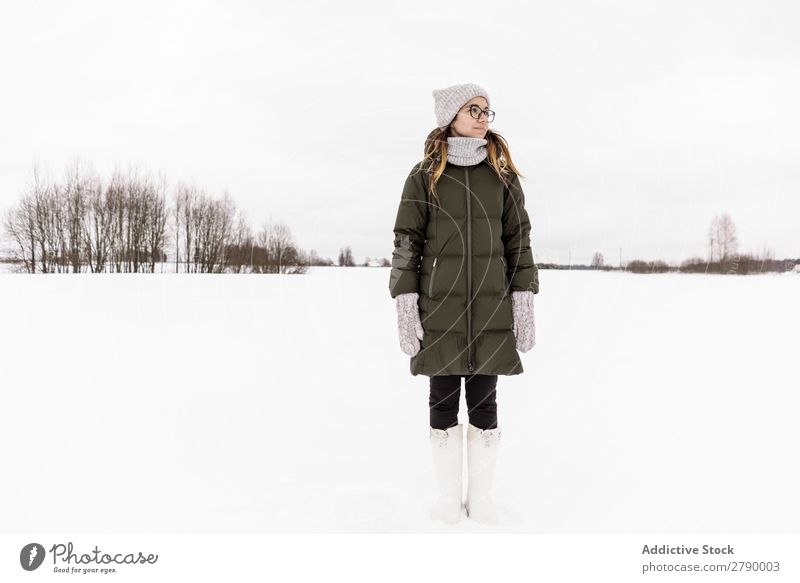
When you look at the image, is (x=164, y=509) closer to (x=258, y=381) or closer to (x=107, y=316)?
(x=258, y=381)

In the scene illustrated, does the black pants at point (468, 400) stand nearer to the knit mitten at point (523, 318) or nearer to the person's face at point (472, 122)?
the knit mitten at point (523, 318)

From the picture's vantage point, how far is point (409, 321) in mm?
2418

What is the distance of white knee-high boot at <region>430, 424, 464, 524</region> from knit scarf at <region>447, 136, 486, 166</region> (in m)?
1.40

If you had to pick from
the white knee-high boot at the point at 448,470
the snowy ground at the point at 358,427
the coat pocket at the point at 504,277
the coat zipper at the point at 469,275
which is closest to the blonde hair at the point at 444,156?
the coat zipper at the point at 469,275

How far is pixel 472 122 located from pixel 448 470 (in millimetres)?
1834

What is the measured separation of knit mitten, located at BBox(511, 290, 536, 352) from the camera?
249 centimetres

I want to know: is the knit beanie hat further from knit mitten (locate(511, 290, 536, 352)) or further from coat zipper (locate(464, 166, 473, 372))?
knit mitten (locate(511, 290, 536, 352))

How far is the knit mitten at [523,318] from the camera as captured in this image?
2486 millimetres

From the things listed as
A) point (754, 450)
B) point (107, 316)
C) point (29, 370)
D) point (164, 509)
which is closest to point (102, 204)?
point (107, 316)

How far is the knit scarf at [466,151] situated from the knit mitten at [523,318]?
0.72 m

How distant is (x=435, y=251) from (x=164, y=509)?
82.9 inches

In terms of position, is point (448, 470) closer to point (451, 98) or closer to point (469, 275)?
point (469, 275)

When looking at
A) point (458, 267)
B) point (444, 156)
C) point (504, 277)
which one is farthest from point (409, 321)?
point (444, 156)

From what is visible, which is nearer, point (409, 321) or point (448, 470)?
point (409, 321)
